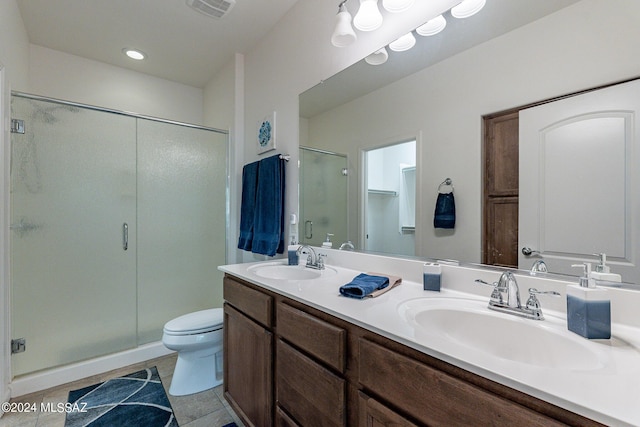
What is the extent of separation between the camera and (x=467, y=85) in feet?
3.81

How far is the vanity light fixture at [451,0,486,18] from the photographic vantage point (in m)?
1.13

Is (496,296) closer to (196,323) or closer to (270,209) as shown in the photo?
(270,209)

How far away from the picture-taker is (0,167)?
64.1 inches

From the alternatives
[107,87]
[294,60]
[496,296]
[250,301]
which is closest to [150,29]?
[107,87]

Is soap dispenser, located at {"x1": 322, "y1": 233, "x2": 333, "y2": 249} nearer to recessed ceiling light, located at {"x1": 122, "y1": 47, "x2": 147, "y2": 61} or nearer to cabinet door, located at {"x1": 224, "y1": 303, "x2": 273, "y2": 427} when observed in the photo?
cabinet door, located at {"x1": 224, "y1": 303, "x2": 273, "y2": 427}

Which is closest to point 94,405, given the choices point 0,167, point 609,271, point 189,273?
point 189,273

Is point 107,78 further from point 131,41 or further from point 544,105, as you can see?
point 544,105

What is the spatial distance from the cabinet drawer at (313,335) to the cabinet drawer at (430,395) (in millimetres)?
86

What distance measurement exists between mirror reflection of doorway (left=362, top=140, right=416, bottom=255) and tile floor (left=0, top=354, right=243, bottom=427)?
125 centimetres

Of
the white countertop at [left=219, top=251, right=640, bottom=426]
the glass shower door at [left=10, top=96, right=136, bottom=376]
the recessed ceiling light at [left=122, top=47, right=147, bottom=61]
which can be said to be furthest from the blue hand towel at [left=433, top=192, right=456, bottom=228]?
the recessed ceiling light at [left=122, top=47, right=147, bottom=61]

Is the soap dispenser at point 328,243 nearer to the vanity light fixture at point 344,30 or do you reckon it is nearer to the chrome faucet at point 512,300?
the chrome faucet at point 512,300

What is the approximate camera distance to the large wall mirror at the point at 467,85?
0.87 metres

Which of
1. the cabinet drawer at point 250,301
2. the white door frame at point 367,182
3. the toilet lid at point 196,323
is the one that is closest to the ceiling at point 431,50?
the white door frame at point 367,182

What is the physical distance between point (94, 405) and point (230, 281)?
1123 mm
